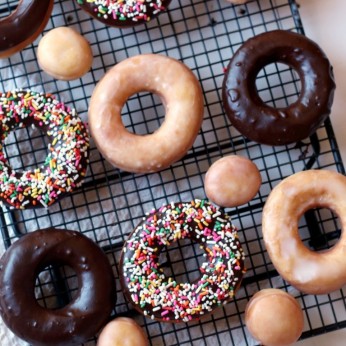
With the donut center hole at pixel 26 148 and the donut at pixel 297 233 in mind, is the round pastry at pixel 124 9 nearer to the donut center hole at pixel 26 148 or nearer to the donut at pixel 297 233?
the donut center hole at pixel 26 148

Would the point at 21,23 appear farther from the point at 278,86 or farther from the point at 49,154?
the point at 278,86

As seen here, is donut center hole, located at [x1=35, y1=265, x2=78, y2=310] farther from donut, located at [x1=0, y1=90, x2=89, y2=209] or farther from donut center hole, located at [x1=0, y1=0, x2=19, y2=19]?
donut center hole, located at [x1=0, y1=0, x2=19, y2=19]

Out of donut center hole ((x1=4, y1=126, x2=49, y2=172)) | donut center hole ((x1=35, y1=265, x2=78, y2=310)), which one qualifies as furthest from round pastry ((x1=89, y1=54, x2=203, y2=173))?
donut center hole ((x1=35, y1=265, x2=78, y2=310))

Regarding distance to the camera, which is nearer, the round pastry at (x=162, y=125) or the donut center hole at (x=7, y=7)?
the round pastry at (x=162, y=125)

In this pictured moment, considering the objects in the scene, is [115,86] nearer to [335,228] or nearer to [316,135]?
[316,135]

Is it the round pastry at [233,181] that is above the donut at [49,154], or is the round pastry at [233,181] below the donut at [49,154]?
below

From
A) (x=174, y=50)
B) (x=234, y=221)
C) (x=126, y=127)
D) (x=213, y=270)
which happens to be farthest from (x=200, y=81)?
(x=213, y=270)

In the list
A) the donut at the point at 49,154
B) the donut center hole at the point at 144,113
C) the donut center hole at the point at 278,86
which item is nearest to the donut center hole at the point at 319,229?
the donut center hole at the point at 278,86
